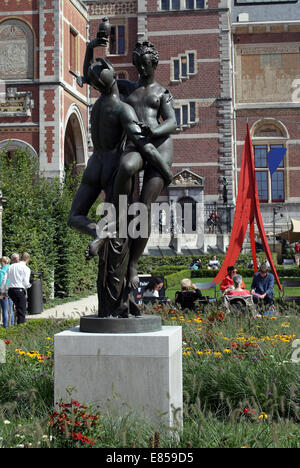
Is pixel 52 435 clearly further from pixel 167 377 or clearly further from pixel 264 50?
pixel 264 50

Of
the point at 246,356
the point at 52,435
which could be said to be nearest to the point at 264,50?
the point at 246,356

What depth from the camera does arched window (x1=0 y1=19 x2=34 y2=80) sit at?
85.0 ft

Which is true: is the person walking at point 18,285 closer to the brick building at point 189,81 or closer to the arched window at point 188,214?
the brick building at point 189,81

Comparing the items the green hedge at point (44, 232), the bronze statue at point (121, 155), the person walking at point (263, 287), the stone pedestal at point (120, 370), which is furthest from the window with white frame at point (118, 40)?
the stone pedestal at point (120, 370)

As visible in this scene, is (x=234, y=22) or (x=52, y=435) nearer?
(x=52, y=435)

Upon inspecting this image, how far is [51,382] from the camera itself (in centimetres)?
462

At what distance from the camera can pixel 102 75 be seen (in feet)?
14.3

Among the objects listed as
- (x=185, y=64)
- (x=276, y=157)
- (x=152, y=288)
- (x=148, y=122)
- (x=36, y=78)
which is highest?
(x=185, y=64)

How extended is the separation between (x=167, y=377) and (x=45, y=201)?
12940 mm

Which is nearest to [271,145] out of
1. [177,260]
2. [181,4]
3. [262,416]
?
[181,4]

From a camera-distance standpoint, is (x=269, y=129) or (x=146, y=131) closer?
(x=146, y=131)

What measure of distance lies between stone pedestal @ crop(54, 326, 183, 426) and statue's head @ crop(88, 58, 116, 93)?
1.94 m

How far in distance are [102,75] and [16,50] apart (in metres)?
23.6

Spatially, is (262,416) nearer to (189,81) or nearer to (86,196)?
(86,196)
